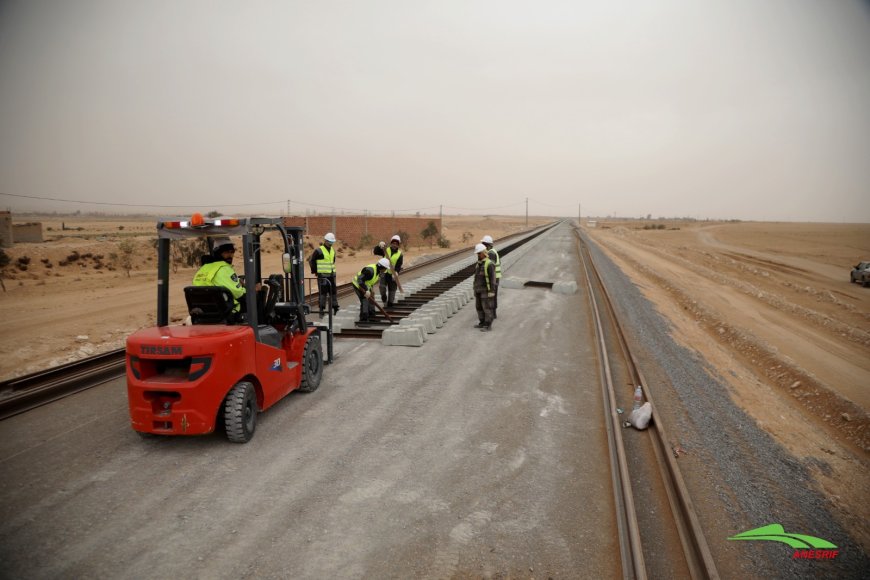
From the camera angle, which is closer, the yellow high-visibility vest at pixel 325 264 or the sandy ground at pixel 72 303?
the sandy ground at pixel 72 303

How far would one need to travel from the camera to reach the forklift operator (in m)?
5.43

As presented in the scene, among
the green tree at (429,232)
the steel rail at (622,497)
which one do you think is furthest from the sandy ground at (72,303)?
the green tree at (429,232)

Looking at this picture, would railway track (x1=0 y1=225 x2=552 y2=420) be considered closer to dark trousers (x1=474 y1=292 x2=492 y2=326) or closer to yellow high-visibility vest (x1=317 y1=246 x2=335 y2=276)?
yellow high-visibility vest (x1=317 y1=246 x2=335 y2=276)

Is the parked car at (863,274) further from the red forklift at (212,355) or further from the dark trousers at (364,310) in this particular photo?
the red forklift at (212,355)

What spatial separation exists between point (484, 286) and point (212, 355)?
7.23 m

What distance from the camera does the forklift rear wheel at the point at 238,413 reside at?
5.40 meters

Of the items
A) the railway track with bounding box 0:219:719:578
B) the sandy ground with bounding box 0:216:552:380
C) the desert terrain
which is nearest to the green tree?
the desert terrain

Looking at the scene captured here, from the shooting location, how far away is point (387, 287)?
12.9m

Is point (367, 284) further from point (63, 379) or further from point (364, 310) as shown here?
point (63, 379)

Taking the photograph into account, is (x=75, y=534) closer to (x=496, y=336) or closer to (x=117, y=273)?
(x=496, y=336)

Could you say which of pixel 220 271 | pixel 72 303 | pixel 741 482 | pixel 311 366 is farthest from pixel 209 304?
pixel 72 303

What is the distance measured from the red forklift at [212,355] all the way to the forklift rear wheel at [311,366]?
0.43 metres

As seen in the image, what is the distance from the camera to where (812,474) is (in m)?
5.66

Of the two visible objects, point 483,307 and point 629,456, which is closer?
point 629,456
